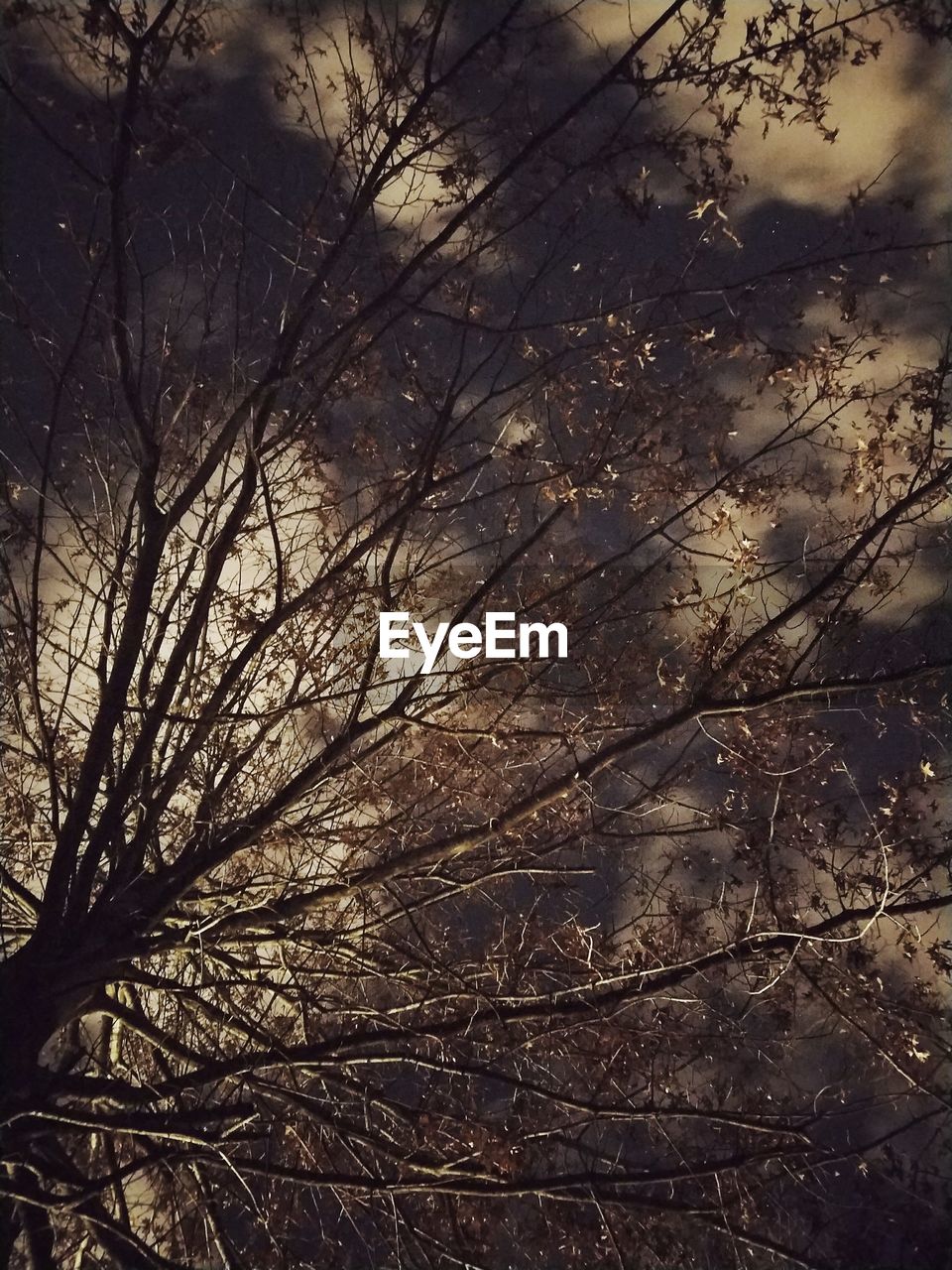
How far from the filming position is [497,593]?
4293 millimetres

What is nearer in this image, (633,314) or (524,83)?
(524,83)

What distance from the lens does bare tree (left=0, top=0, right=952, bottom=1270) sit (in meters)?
3.78

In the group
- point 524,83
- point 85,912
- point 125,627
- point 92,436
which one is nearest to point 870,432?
point 524,83

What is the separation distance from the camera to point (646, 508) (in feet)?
14.3

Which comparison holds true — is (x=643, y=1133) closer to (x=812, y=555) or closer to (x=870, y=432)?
(x=812, y=555)

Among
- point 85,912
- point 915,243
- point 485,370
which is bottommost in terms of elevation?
point 85,912

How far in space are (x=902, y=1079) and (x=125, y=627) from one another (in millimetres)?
4607

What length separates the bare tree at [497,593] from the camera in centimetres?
378

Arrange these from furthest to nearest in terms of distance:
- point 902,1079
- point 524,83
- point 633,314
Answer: point 902,1079 < point 633,314 < point 524,83

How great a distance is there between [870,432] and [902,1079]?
3.46 metres

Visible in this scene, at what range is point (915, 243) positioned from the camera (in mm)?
4242

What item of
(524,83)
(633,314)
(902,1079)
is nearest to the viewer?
(524,83)

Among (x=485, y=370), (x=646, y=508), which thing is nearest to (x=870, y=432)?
(x=646, y=508)

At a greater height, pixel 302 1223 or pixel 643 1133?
pixel 643 1133
